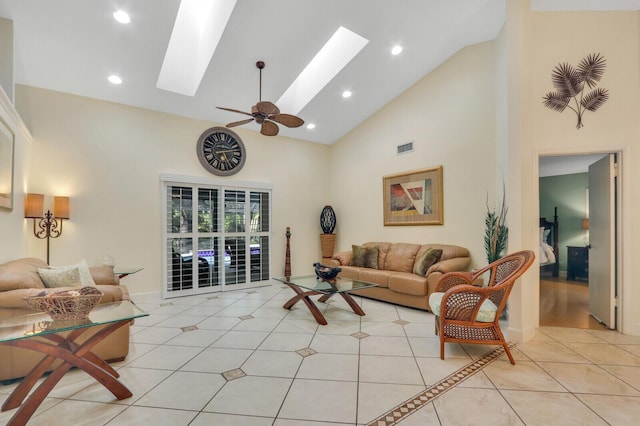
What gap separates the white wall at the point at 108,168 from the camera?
423 centimetres

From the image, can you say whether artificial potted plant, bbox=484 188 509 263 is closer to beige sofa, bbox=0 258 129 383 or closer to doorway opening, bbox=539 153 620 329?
doorway opening, bbox=539 153 620 329

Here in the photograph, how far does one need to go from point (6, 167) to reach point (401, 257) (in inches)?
205

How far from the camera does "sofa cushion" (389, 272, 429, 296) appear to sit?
4160 millimetres

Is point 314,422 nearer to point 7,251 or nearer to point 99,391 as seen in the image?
point 99,391

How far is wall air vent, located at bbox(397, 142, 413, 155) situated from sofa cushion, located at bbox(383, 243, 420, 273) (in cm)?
168

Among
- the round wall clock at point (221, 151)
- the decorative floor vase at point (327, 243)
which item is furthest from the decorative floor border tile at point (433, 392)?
the round wall clock at point (221, 151)

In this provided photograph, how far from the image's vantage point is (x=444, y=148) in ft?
16.1

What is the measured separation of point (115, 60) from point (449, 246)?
5270 millimetres

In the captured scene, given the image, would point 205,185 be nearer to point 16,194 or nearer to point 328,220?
point 16,194

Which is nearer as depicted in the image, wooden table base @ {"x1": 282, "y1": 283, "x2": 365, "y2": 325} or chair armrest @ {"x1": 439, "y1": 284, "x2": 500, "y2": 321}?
chair armrest @ {"x1": 439, "y1": 284, "x2": 500, "y2": 321}

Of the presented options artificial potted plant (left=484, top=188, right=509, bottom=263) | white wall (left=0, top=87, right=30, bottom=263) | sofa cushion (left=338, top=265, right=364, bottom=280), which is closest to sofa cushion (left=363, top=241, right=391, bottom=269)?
sofa cushion (left=338, top=265, right=364, bottom=280)

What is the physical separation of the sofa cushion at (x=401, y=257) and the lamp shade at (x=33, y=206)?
5.06 metres

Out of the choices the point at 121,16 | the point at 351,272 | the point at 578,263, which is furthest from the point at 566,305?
the point at 121,16

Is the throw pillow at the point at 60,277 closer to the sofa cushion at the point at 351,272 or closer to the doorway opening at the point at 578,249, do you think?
the sofa cushion at the point at 351,272
